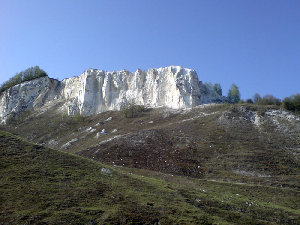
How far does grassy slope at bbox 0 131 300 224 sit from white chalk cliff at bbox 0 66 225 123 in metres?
45.5

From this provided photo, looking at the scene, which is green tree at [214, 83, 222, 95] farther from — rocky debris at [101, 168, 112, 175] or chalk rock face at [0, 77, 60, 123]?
rocky debris at [101, 168, 112, 175]

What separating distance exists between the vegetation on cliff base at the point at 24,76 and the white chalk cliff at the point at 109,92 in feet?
14.0

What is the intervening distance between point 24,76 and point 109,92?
4176 centimetres

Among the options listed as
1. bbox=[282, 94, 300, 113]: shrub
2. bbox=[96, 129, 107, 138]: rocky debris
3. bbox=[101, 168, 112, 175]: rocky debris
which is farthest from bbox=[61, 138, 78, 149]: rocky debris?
bbox=[282, 94, 300, 113]: shrub

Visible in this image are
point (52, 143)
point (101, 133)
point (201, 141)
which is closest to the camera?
point (201, 141)

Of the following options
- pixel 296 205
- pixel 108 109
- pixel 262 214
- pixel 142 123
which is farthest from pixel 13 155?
pixel 108 109

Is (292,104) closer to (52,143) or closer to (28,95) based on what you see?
(52,143)

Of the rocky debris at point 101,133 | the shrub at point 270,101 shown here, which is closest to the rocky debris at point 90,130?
the rocky debris at point 101,133

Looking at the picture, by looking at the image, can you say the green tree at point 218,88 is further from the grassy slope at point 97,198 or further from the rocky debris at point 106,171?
the rocky debris at point 106,171

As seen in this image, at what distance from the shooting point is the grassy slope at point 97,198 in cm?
1673

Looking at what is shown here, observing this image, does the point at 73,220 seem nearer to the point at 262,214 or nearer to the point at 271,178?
the point at 262,214

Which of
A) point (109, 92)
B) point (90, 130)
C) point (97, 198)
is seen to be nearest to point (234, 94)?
point (109, 92)

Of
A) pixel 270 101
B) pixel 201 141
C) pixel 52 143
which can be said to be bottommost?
pixel 52 143

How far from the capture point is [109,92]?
84000mm
